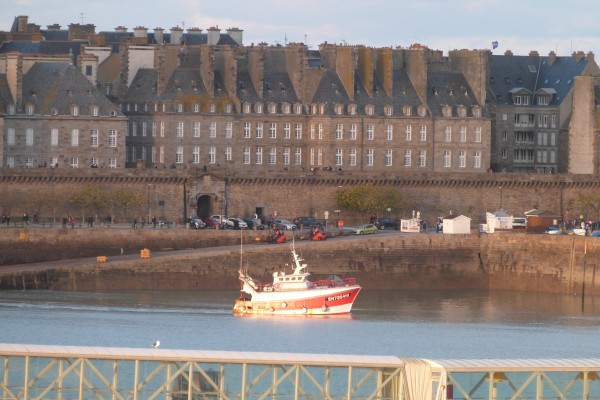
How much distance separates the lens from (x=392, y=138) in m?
106

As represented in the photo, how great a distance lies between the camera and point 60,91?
101312 mm

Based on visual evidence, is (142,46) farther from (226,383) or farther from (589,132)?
(226,383)

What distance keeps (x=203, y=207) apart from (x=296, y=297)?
27.2 meters

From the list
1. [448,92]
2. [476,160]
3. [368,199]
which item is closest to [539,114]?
[476,160]

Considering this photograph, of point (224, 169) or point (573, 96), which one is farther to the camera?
point (573, 96)

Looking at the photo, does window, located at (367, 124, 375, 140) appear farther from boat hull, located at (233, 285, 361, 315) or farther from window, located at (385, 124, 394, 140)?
boat hull, located at (233, 285, 361, 315)

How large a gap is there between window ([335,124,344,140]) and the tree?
4.71 metres

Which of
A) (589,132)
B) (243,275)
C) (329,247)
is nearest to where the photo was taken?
(243,275)

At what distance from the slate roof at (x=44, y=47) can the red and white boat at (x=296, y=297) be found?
41.0 metres

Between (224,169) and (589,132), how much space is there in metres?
20.4

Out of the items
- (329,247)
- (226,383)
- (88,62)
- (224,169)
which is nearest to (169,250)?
(329,247)

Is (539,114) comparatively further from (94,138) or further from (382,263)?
(382,263)

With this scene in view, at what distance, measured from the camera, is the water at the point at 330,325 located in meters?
63.8

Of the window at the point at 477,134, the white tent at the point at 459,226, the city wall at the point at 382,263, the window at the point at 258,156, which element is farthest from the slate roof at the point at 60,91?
the white tent at the point at 459,226
